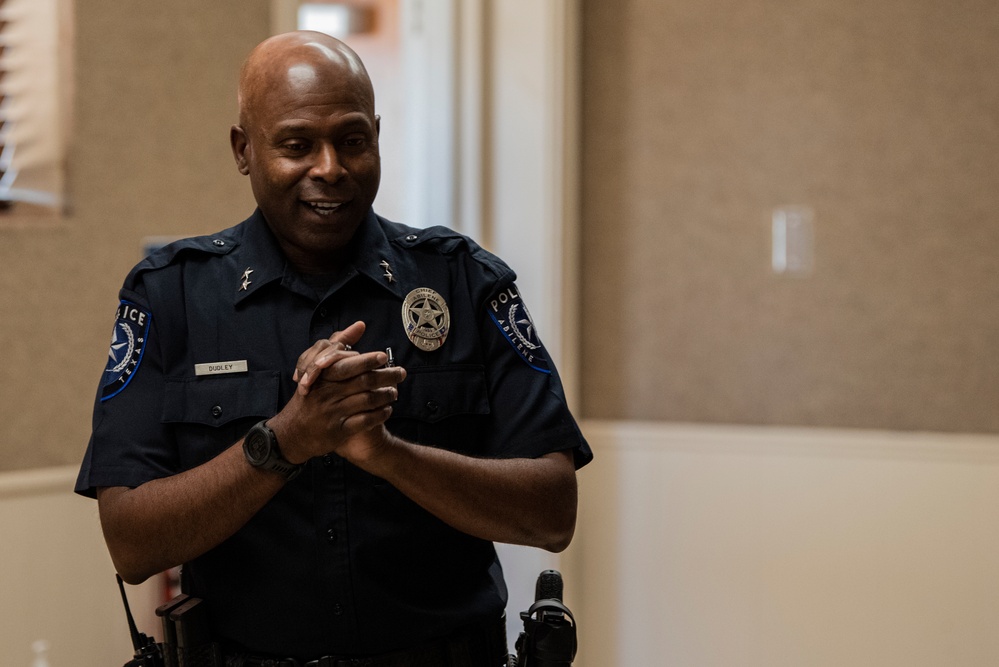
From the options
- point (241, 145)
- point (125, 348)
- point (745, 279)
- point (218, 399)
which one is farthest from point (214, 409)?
point (745, 279)

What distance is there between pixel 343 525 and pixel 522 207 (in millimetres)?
1712

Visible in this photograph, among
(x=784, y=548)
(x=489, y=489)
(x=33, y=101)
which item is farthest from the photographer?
(x=784, y=548)

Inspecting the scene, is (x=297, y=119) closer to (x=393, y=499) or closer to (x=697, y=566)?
(x=393, y=499)

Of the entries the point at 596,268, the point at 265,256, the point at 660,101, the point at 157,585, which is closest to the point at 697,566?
the point at 596,268

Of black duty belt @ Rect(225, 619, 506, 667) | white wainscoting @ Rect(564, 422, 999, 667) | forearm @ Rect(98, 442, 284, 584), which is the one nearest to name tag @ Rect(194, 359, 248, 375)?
forearm @ Rect(98, 442, 284, 584)

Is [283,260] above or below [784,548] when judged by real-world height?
above

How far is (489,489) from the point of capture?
1.34 metres

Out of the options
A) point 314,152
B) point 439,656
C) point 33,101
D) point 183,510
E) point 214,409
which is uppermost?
point 33,101

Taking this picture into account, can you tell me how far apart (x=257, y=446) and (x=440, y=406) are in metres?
0.27

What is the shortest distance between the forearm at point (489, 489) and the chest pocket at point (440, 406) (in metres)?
0.10

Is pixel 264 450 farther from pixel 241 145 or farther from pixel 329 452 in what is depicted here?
pixel 241 145

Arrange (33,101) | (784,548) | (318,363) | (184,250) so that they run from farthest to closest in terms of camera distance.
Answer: (784,548) < (33,101) < (184,250) < (318,363)

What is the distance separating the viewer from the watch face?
4.07ft

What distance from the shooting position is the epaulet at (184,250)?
4.69ft
